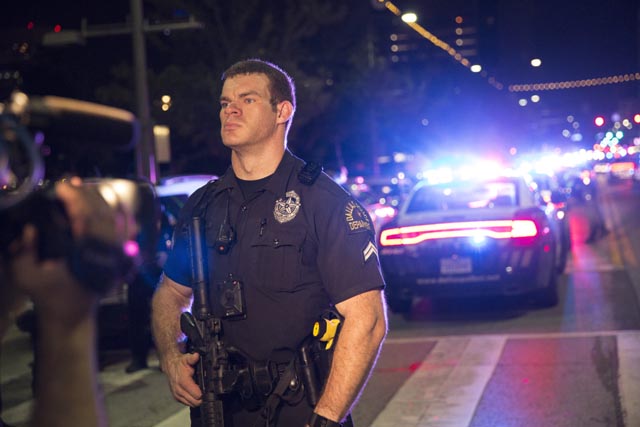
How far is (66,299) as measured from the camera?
156 centimetres

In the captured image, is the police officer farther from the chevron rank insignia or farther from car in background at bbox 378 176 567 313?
car in background at bbox 378 176 567 313

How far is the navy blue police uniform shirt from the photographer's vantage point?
3.49 metres

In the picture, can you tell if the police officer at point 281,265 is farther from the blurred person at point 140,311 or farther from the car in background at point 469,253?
the car in background at point 469,253

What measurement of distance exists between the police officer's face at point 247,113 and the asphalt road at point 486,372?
3311mm

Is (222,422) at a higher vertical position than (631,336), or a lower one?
higher

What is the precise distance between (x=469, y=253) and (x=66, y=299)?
923cm

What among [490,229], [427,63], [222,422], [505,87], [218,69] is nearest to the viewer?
[222,422]

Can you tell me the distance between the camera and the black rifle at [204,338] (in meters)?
3.40

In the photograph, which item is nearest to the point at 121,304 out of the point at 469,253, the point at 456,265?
the point at 456,265

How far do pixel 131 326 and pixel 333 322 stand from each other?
5724 mm

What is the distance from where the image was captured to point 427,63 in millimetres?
90312

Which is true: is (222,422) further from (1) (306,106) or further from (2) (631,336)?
(1) (306,106)

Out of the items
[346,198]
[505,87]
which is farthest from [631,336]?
[505,87]

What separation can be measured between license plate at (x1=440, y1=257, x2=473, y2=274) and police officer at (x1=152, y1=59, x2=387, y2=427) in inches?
276
